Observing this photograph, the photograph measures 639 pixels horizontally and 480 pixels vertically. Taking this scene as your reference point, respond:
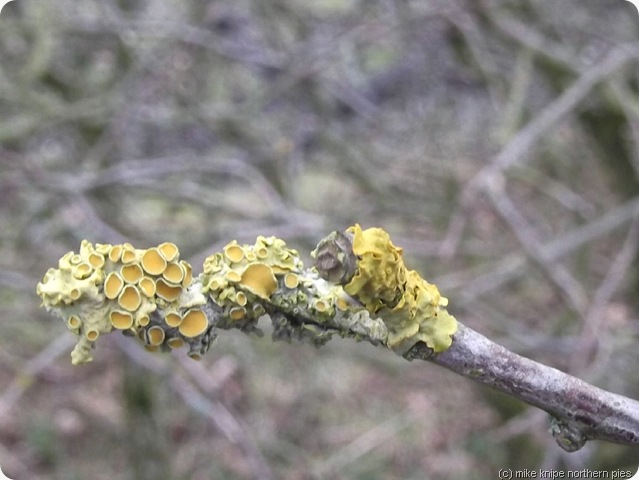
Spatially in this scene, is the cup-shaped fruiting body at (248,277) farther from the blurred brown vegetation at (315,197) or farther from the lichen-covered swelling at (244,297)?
the blurred brown vegetation at (315,197)

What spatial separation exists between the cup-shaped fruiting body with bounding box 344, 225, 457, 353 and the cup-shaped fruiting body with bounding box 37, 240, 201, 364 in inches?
5.3

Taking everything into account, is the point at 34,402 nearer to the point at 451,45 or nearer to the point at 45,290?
the point at 451,45

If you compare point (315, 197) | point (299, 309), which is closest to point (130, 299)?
point (299, 309)

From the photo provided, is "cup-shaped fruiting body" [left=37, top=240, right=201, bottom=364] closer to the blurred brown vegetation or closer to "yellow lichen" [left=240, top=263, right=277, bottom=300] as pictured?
"yellow lichen" [left=240, top=263, right=277, bottom=300]

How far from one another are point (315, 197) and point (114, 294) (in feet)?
7.97

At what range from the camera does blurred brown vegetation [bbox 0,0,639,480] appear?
185cm

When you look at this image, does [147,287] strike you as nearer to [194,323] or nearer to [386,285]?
[194,323]

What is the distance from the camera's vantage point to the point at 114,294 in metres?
0.54

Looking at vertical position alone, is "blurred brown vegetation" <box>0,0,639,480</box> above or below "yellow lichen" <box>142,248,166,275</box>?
below

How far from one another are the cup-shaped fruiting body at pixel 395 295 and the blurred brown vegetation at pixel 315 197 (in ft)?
3.37

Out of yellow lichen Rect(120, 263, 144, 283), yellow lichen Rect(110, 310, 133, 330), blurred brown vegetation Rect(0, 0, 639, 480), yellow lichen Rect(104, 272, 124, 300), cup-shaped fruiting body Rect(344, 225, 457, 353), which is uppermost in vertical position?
cup-shaped fruiting body Rect(344, 225, 457, 353)

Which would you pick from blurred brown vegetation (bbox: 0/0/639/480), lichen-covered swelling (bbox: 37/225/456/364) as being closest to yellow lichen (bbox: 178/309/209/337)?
lichen-covered swelling (bbox: 37/225/456/364)

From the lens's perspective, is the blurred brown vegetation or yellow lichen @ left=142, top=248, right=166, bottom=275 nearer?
yellow lichen @ left=142, top=248, right=166, bottom=275

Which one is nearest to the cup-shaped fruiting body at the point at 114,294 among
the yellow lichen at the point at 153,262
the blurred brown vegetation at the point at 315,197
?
the yellow lichen at the point at 153,262
